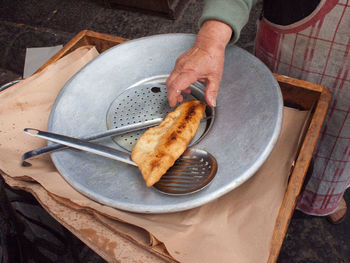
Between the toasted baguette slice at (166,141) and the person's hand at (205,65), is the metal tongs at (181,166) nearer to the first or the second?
the toasted baguette slice at (166,141)

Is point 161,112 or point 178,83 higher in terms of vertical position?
point 178,83

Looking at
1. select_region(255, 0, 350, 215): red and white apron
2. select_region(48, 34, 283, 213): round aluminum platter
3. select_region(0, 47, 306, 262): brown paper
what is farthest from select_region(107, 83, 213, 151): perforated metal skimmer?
select_region(255, 0, 350, 215): red and white apron

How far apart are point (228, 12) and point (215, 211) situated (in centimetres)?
60

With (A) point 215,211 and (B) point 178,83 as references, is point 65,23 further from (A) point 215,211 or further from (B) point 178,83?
(A) point 215,211

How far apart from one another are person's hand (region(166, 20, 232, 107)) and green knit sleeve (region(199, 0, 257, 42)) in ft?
0.06

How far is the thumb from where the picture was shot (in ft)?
2.91

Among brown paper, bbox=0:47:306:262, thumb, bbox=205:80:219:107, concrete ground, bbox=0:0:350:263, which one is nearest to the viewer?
brown paper, bbox=0:47:306:262

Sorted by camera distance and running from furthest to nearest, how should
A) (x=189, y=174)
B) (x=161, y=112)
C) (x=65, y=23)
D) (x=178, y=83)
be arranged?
(x=65, y=23), (x=161, y=112), (x=178, y=83), (x=189, y=174)

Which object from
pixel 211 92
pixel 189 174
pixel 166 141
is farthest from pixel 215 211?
pixel 211 92

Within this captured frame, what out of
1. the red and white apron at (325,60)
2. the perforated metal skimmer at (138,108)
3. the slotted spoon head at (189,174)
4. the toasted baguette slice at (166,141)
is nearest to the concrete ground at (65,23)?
the red and white apron at (325,60)

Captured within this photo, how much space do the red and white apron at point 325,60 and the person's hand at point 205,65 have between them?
0.26 metres

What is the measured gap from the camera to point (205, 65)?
0.91 metres

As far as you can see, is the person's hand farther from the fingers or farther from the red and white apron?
the red and white apron

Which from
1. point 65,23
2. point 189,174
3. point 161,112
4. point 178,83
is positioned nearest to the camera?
point 189,174
